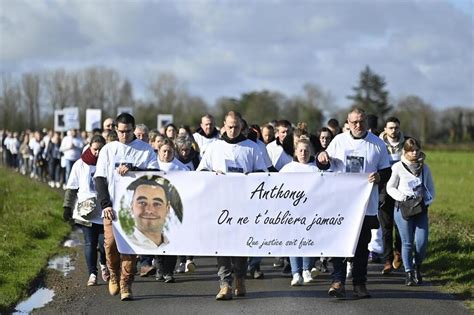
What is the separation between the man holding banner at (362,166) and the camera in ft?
33.6

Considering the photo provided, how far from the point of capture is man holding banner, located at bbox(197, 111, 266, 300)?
33.4ft

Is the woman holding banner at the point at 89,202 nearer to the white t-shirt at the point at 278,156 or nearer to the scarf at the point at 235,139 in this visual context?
the scarf at the point at 235,139

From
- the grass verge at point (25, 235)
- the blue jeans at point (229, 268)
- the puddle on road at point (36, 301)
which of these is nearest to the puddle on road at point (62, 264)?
the grass verge at point (25, 235)

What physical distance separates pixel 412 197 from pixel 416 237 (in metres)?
0.64

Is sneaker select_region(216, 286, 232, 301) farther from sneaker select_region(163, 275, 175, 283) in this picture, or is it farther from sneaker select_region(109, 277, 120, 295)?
sneaker select_region(163, 275, 175, 283)

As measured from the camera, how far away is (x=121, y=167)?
10125 millimetres

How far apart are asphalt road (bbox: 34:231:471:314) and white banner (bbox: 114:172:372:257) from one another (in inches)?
22.8

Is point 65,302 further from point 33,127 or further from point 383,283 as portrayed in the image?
point 33,127

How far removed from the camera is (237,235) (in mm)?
10242

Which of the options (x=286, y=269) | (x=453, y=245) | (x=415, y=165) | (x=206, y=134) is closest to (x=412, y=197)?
(x=415, y=165)

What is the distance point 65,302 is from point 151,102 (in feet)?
261

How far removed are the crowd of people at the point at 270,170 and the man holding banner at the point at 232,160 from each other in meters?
0.01

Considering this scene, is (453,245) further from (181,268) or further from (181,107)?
(181,107)

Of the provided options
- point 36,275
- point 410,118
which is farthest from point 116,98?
point 36,275
